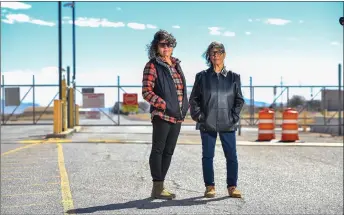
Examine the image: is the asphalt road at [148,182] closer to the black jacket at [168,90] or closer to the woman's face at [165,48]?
the black jacket at [168,90]

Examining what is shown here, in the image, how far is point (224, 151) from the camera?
9.97 ft

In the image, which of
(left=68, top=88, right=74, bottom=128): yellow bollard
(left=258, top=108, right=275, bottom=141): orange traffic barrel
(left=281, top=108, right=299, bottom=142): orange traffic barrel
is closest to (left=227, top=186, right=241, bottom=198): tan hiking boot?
(left=258, top=108, right=275, bottom=141): orange traffic barrel

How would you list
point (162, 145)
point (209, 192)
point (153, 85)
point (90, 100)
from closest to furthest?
point (153, 85)
point (162, 145)
point (209, 192)
point (90, 100)

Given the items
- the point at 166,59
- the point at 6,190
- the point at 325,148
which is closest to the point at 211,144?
the point at 166,59

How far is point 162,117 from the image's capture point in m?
2.61

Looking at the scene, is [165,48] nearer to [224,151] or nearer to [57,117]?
[224,151]

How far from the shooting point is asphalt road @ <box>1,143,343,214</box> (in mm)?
6008

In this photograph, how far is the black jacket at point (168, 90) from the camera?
2447 mm

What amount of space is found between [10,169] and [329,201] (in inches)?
289

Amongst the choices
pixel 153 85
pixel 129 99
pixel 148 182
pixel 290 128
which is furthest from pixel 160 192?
pixel 290 128

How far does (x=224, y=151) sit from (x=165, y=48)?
0.88m

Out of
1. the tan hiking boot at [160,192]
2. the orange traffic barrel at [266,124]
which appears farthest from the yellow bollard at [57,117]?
the tan hiking boot at [160,192]

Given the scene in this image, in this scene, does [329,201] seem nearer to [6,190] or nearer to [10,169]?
[6,190]

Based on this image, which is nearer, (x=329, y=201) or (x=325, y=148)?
(x=329, y=201)
